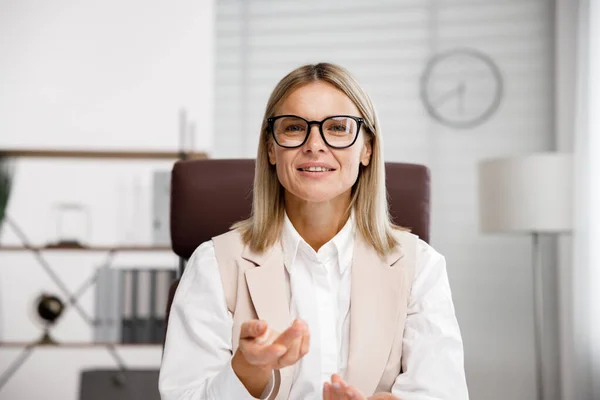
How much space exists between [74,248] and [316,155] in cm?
204

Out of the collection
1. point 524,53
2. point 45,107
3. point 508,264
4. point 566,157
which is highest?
point 524,53

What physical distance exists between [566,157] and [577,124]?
0.34 metres

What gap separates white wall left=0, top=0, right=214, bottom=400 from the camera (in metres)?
2.99

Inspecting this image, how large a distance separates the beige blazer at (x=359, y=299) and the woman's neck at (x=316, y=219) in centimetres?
8

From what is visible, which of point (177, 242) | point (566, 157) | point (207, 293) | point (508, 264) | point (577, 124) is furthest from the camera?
point (508, 264)

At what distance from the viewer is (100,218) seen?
9.96 ft

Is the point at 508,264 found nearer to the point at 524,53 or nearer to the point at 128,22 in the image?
the point at 524,53

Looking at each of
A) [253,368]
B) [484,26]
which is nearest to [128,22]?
[484,26]

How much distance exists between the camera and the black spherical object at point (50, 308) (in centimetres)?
296

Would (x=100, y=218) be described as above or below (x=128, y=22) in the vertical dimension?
below

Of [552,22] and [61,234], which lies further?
[552,22]

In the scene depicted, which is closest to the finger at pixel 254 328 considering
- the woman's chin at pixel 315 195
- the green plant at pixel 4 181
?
the woman's chin at pixel 315 195

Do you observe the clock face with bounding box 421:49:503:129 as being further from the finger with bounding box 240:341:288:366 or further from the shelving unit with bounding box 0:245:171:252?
the finger with bounding box 240:341:288:366

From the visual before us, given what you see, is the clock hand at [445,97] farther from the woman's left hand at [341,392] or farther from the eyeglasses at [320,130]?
the woman's left hand at [341,392]
